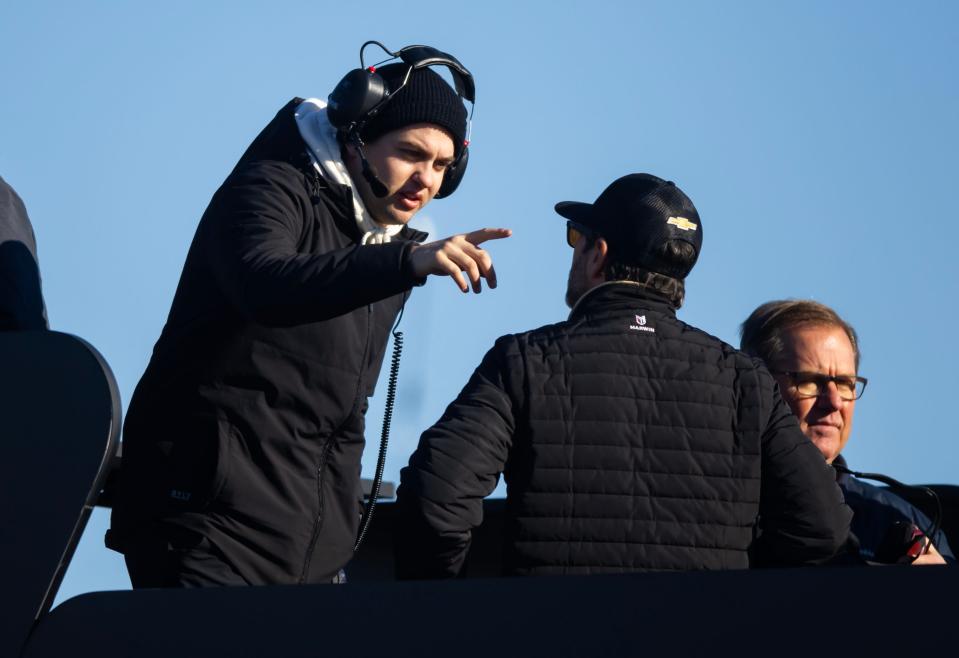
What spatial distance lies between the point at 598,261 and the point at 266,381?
0.75 metres

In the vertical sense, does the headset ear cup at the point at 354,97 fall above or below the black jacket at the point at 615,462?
above

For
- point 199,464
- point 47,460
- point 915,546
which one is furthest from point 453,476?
point 915,546

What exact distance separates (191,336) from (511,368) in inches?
23.4

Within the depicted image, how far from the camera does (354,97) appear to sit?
9.11ft

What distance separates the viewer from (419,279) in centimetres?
212

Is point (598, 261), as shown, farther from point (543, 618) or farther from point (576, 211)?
point (543, 618)

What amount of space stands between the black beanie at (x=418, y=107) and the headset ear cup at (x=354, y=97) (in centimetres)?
4

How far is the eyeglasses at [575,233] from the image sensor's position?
287 centimetres

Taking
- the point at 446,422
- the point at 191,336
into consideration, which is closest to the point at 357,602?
the point at 446,422

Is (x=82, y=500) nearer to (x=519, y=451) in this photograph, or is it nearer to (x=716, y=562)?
(x=519, y=451)

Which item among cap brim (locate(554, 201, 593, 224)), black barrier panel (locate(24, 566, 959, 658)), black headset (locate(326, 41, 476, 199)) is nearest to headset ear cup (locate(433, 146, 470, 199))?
black headset (locate(326, 41, 476, 199))

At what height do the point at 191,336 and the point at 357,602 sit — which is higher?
the point at 191,336

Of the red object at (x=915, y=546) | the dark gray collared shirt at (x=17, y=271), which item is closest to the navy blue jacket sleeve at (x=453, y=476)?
the dark gray collared shirt at (x=17, y=271)

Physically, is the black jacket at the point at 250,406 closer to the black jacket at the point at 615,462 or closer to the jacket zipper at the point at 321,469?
the jacket zipper at the point at 321,469
